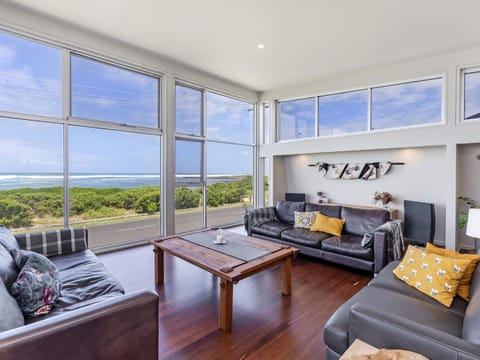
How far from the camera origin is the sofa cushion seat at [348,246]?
3.32 metres

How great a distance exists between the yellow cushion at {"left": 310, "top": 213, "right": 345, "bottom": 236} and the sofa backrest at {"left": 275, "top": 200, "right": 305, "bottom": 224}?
20.8 inches

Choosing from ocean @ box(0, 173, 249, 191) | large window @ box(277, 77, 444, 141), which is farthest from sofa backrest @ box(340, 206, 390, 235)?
ocean @ box(0, 173, 249, 191)

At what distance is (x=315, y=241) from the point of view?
3805mm

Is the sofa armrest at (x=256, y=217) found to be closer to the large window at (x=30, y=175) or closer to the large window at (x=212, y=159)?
the large window at (x=212, y=159)

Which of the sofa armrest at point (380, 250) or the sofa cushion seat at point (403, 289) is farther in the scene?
the sofa armrest at point (380, 250)

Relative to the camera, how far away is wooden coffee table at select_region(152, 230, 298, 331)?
227 centimetres

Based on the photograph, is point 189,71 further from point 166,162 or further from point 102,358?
point 102,358

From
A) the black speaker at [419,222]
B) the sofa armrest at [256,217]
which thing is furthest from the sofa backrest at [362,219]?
the sofa armrest at [256,217]

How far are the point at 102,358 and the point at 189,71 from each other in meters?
4.89

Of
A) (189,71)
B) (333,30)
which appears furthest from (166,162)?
(333,30)

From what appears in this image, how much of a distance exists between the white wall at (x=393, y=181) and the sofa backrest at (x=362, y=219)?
162cm

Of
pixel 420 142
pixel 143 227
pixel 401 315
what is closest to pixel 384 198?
pixel 420 142

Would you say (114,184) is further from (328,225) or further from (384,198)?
(384,198)

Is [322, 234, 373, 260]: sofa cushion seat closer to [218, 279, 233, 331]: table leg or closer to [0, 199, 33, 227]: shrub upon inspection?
[218, 279, 233, 331]: table leg
